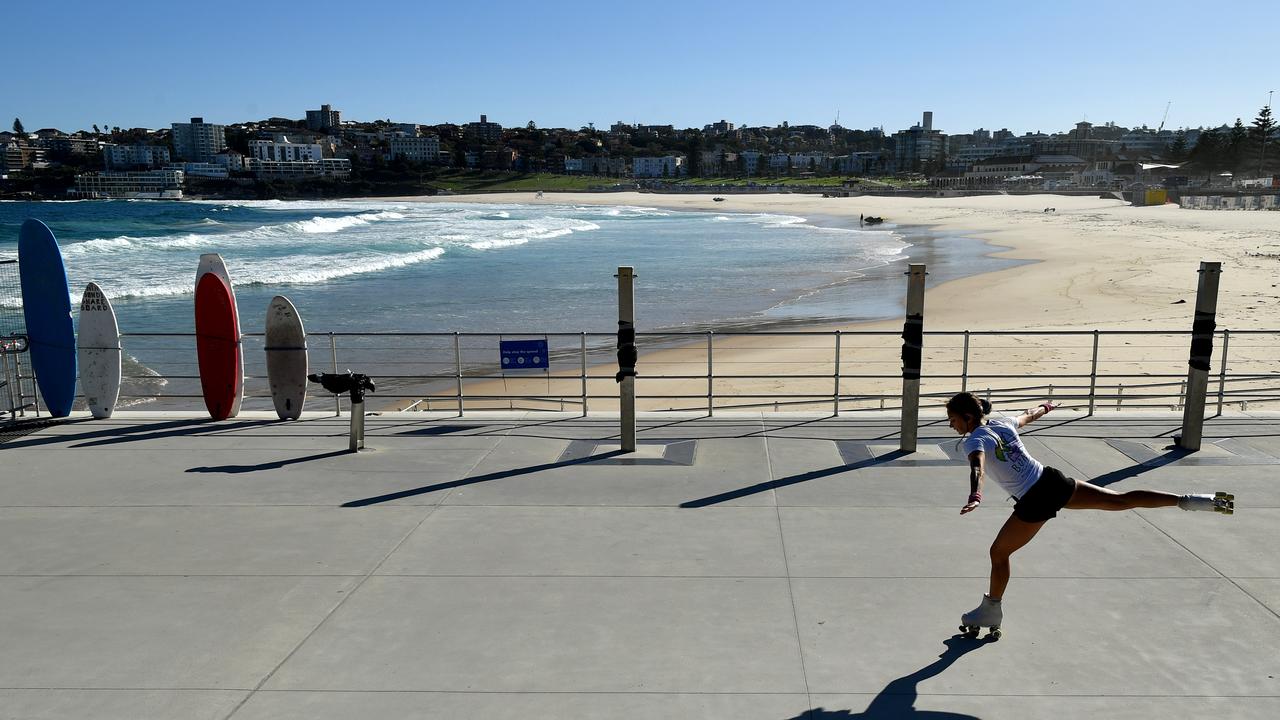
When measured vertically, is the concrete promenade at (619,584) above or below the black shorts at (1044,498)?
below

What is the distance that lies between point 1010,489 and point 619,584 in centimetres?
239

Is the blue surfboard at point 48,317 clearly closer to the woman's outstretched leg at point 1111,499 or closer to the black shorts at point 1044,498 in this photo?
the black shorts at point 1044,498

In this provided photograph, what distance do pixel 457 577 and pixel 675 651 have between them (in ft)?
5.64

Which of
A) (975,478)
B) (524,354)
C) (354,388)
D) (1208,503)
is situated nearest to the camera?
(975,478)

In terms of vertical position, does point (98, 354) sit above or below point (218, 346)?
below

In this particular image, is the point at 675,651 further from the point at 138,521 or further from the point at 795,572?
the point at 138,521

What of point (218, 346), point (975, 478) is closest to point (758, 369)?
point (218, 346)

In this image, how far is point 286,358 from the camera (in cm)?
1049

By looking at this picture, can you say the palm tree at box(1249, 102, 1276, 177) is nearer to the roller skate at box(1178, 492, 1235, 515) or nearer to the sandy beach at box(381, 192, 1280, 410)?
the sandy beach at box(381, 192, 1280, 410)

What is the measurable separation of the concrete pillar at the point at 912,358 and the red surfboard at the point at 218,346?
23.5 ft

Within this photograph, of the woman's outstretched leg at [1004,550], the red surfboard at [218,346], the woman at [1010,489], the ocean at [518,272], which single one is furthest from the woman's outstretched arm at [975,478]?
the ocean at [518,272]

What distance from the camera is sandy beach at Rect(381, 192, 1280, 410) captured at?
15.2m

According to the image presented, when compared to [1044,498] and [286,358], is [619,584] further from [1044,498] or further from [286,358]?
[286,358]

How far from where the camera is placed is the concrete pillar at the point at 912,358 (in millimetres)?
8539
